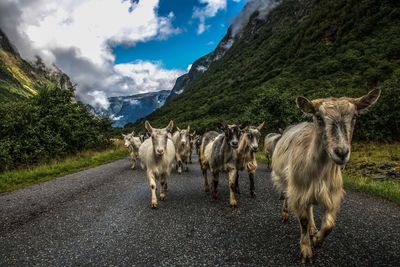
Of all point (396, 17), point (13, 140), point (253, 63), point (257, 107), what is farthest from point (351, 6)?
point (13, 140)

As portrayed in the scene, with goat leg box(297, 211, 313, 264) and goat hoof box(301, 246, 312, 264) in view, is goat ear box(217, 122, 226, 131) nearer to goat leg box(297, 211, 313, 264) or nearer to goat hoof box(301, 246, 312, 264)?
goat leg box(297, 211, 313, 264)

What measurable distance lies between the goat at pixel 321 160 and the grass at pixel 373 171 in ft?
21.4

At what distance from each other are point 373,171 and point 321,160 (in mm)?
13836

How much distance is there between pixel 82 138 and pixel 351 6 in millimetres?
117952

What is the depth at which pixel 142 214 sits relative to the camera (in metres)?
10.1

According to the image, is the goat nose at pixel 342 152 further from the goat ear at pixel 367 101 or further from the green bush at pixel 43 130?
the green bush at pixel 43 130

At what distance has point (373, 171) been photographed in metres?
17.6

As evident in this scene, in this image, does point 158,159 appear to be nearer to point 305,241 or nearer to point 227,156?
point 227,156

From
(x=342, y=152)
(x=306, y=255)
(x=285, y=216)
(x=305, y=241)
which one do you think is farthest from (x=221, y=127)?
(x=342, y=152)

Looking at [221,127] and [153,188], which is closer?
[153,188]

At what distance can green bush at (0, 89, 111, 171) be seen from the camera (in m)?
24.2

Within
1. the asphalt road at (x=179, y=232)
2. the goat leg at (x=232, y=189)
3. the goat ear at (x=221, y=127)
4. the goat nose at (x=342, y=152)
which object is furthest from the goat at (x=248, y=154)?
the goat nose at (x=342, y=152)

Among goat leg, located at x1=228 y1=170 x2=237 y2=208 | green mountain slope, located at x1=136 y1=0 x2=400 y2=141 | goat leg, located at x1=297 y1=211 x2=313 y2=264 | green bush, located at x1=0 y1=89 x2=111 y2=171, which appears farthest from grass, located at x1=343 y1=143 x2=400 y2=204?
green bush, located at x1=0 y1=89 x2=111 y2=171

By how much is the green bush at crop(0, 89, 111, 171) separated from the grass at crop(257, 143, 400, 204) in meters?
17.8
